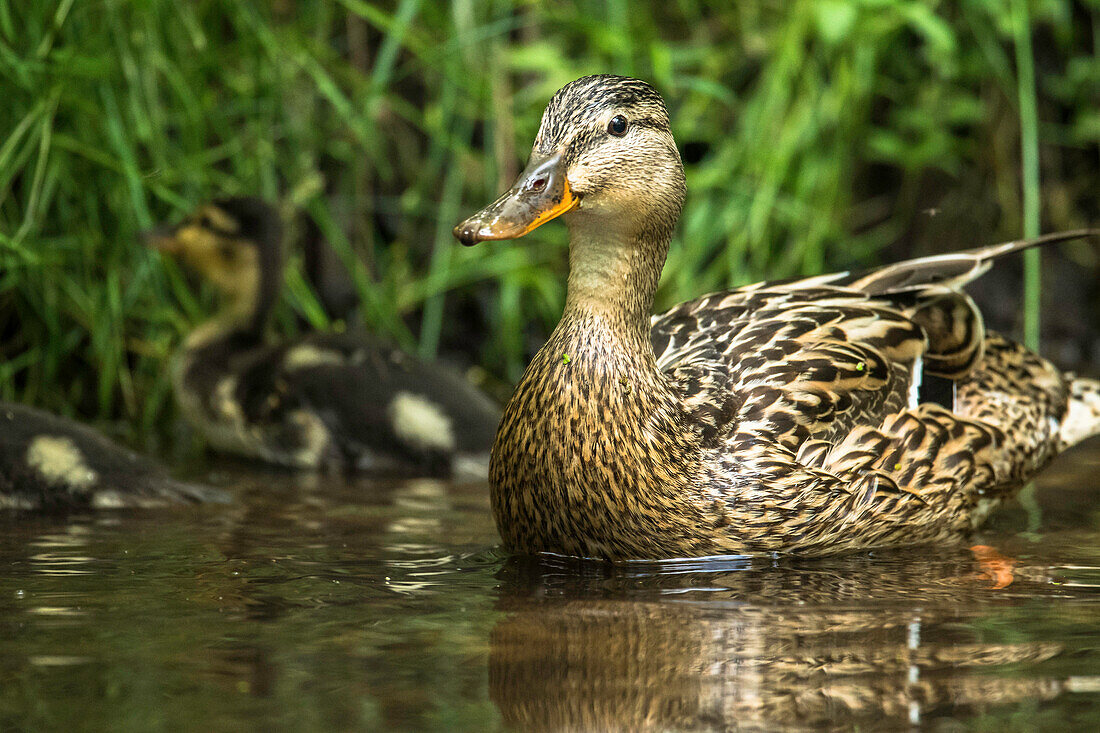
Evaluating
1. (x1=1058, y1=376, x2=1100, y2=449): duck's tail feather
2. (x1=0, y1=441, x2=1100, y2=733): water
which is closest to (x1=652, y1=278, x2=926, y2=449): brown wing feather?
(x1=0, y1=441, x2=1100, y2=733): water

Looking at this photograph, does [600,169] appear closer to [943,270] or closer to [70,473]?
[943,270]

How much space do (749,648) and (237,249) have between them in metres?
2.86

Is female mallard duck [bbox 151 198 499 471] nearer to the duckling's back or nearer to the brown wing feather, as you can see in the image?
the duckling's back

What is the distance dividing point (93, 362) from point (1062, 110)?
A: 4.03 m

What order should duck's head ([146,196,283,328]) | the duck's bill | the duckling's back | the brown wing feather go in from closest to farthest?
1. the duck's bill
2. the brown wing feather
3. the duckling's back
4. duck's head ([146,196,283,328])

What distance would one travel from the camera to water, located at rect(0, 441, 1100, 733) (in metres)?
1.81

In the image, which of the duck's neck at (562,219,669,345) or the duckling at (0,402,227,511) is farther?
the duckling at (0,402,227,511)

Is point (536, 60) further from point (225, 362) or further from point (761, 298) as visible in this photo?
point (761, 298)

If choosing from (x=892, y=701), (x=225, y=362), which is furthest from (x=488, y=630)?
(x=225, y=362)

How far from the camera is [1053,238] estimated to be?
10.2 feet

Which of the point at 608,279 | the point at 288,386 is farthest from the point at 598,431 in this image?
the point at 288,386

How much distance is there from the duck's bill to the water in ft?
2.02

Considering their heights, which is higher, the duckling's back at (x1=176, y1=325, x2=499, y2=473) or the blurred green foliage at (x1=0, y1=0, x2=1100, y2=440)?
the blurred green foliage at (x1=0, y1=0, x2=1100, y2=440)

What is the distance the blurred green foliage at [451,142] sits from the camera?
14.1 feet
